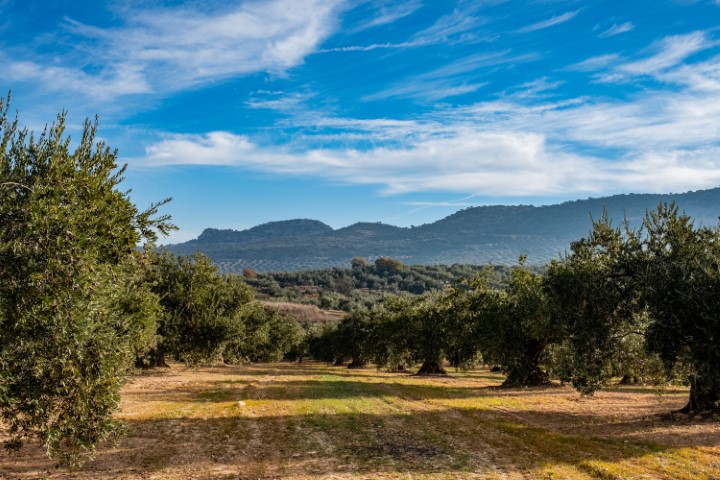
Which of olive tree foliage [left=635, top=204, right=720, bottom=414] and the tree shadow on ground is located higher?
olive tree foliage [left=635, top=204, right=720, bottom=414]

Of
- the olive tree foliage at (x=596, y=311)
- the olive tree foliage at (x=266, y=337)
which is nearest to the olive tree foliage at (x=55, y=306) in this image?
the olive tree foliage at (x=596, y=311)

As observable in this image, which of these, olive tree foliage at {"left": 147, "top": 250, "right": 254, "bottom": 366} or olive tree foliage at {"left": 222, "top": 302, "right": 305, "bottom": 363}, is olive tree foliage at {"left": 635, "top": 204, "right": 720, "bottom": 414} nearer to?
olive tree foliage at {"left": 147, "top": 250, "right": 254, "bottom": 366}

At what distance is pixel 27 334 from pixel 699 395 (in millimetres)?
29805

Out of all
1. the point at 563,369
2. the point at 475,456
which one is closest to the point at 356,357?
the point at 563,369

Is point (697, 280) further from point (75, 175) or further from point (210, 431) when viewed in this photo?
point (75, 175)

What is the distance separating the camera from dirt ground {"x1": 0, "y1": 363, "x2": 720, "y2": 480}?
15750 millimetres

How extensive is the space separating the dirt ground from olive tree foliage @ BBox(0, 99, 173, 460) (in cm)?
328

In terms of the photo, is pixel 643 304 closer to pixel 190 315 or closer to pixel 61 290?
pixel 61 290

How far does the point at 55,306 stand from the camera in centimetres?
1244

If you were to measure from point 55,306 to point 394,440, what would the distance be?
1466 centimetres

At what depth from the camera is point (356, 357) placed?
94312 mm

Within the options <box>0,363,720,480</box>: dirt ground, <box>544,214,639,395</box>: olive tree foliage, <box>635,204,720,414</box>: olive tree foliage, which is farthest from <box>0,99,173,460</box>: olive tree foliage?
<box>635,204,720,414</box>: olive tree foliage

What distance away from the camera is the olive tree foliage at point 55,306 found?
12.2m

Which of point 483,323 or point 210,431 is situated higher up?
point 483,323
